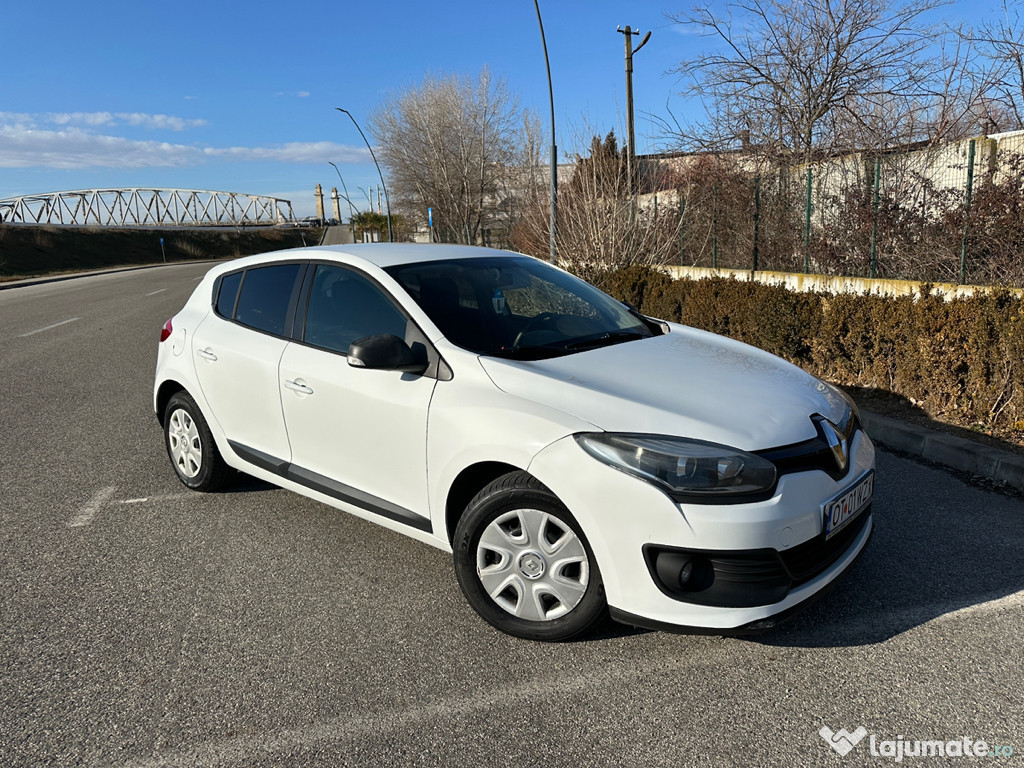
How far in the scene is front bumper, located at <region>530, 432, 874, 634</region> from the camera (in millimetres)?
2537

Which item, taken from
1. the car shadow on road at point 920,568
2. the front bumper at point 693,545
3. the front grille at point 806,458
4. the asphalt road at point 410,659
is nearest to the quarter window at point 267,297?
the asphalt road at point 410,659

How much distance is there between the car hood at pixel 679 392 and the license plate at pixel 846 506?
269mm

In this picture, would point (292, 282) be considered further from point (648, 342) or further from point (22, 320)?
point (22, 320)

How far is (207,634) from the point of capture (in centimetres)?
303

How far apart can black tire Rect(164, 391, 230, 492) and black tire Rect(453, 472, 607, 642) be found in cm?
215

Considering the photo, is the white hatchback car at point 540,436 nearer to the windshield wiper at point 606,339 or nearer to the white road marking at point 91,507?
the windshield wiper at point 606,339

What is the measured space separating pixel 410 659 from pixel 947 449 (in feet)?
13.0

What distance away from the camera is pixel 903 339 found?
6.13 metres

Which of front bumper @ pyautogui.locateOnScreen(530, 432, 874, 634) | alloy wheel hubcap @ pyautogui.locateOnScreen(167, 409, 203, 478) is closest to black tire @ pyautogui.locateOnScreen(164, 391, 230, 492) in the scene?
alloy wheel hubcap @ pyautogui.locateOnScreen(167, 409, 203, 478)

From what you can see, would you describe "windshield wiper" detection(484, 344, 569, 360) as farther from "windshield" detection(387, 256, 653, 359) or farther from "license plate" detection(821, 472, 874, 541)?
"license plate" detection(821, 472, 874, 541)

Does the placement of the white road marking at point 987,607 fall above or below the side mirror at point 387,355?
below

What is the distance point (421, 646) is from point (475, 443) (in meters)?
0.83

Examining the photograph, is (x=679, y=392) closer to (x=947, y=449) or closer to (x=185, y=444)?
(x=947, y=449)

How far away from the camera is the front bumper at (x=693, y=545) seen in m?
2.54
